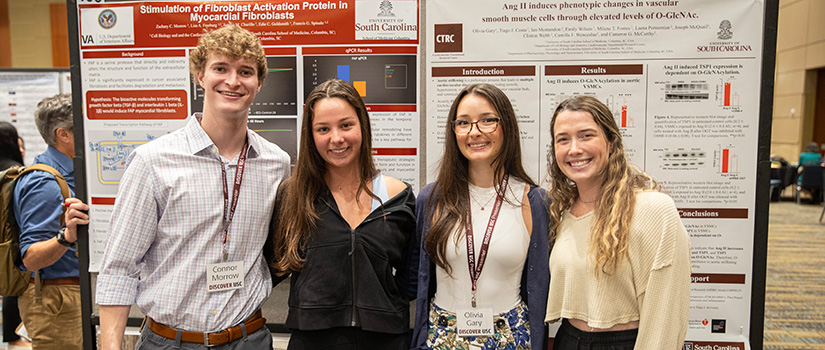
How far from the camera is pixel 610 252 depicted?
1598 millimetres

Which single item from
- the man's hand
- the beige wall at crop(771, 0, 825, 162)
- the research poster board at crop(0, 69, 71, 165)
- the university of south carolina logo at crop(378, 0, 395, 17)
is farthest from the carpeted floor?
the research poster board at crop(0, 69, 71, 165)

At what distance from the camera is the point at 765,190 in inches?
95.3

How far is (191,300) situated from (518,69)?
5.97 ft

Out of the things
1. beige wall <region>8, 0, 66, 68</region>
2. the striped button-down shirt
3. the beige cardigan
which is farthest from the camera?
beige wall <region>8, 0, 66, 68</region>

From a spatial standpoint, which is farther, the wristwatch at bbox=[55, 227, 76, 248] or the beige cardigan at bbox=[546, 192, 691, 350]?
the wristwatch at bbox=[55, 227, 76, 248]

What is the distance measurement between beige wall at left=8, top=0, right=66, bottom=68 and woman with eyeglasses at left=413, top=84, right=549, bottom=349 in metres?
6.14

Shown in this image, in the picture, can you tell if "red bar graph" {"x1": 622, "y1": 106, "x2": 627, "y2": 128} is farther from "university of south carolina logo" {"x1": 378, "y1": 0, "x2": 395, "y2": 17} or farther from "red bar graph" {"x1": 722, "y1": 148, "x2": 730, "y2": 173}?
Answer: "university of south carolina logo" {"x1": 378, "y1": 0, "x2": 395, "y2": 17}

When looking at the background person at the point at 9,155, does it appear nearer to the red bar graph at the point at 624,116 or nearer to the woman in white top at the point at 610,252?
the woman in white top at the point at 610,252

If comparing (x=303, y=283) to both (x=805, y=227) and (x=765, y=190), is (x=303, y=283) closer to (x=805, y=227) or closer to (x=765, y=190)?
(x=765, y=190)

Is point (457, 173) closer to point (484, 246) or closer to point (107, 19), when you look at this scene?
point (484, 246)

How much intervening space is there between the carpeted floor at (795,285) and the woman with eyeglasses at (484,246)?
151 inches

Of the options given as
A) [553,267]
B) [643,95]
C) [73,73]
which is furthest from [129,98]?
[643,95]

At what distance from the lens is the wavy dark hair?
9.97ft

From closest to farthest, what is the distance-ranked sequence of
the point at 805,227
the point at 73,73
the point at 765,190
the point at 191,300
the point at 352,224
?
the point at 191,300
the point at 352,224
the point at 765,190
the point at 73,73
the point at 805,227
